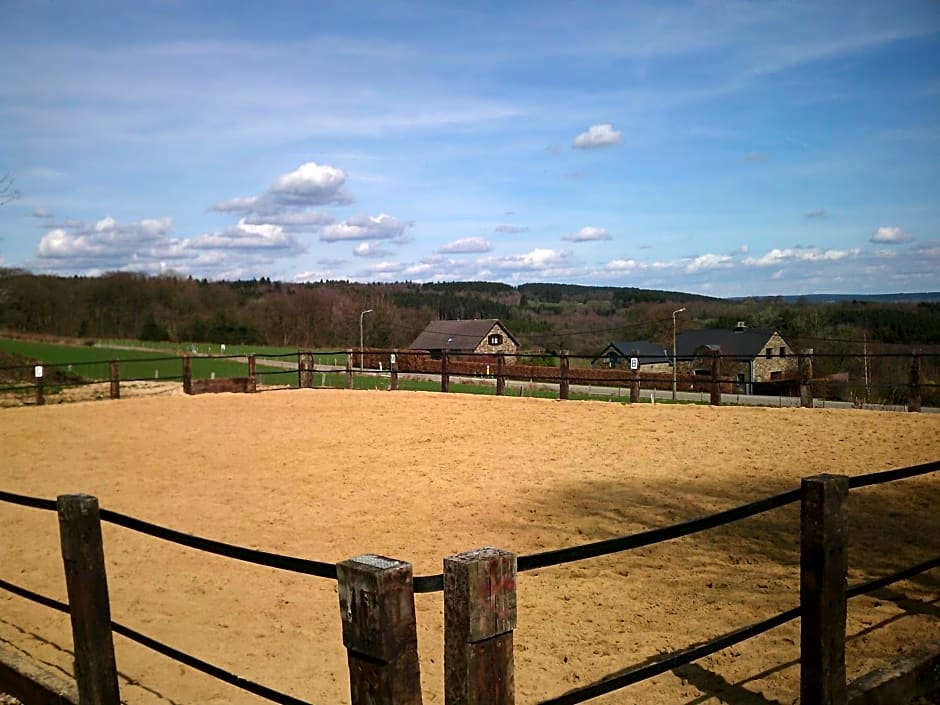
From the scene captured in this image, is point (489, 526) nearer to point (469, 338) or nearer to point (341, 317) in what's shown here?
point (469, 338)

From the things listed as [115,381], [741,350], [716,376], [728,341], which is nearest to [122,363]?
[115,381]

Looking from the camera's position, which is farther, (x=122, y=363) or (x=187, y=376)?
(x=122, y=363)

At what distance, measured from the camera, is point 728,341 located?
50.2 meters

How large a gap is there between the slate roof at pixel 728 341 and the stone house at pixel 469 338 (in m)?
14.5

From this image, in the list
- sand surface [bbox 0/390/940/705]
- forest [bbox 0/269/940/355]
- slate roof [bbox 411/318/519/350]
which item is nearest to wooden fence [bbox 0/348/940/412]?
sand surface [bbox 0/390/940/705]

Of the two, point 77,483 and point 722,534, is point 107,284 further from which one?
point 722,534

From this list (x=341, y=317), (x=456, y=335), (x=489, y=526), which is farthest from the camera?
(x=341, y=317)

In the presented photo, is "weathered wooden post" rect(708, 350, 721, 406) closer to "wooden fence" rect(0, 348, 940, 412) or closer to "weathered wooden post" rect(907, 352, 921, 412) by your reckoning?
"wooden fence" rect(0, 348, 940, 412)

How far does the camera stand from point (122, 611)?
5.53 meters

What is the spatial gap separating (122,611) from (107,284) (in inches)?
2855

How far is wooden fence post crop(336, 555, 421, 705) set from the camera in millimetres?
1702

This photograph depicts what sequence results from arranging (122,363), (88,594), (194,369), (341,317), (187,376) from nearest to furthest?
(88,594) → (187,376) → (122,363) → (194,369) → (341,317)

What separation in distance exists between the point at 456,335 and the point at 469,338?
1632 mm

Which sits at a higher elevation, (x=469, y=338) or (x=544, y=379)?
(x=469, y=338)
